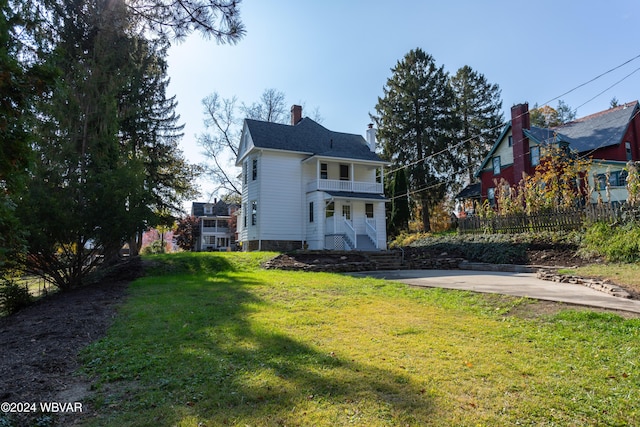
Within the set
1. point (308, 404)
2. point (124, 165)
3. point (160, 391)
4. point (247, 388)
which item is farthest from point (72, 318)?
point (124, 165)

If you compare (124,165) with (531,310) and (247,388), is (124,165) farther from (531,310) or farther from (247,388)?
(531,310)

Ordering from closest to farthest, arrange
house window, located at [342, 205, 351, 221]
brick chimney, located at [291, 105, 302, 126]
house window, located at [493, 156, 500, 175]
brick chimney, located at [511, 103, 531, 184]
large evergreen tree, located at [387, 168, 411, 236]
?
house window, located at [342, 205, 351, 221], brick chimney, located at [511, 103, 531, 184], brick chimney, located at [291, 105, 302, 126], large evergreen tree, located at [387, 168, 411, 236], house window, located at [493, 156, 500, 175]

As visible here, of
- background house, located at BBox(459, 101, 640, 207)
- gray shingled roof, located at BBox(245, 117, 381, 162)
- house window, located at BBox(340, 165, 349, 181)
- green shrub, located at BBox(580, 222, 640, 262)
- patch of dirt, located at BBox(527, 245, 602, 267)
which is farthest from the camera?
house window, located at BBox(340, 165, 349, 181)

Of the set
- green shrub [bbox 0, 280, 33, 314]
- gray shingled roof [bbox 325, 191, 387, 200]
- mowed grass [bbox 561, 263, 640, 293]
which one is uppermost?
gray shingled roof [bbox 325, 191, 387, 200]

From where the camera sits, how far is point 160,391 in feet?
10.6

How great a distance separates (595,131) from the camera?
26375 millimetres

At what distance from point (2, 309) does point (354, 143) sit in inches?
846

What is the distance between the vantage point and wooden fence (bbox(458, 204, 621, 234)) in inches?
530

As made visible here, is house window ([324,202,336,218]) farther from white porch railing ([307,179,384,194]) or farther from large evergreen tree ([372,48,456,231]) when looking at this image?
large evergreen tree ([372,48,456,231])

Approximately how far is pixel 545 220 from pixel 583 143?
14.0m

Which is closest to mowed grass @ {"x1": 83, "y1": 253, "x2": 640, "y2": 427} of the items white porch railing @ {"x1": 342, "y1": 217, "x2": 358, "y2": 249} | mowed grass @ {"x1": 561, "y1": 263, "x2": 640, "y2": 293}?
mowed grass @ {"x1": 561, "y1": 263, "x2": 640, "y2": 293}

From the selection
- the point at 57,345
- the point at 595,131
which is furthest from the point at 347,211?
the point at 57,345

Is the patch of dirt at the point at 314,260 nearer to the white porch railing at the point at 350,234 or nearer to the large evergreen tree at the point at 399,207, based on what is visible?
the white porch railing at the point at 350,234

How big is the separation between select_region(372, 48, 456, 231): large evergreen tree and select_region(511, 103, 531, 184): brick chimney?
7779mm
